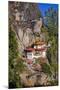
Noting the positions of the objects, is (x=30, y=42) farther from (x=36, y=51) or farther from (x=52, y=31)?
(x=52, y=31)

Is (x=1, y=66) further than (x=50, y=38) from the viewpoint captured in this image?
No

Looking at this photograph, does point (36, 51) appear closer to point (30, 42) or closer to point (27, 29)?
point (30, 42)

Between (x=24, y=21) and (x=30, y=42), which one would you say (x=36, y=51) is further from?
(x=24, y=21)

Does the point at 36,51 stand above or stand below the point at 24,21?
below

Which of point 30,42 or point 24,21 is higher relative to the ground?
point 24,21

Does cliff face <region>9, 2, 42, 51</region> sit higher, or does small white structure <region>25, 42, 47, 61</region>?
cliff face <region>9, 2, 42, 51</region>

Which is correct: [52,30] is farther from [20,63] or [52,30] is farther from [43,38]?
[20,63]

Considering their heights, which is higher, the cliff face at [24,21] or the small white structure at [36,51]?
the cliff face at [24,21]

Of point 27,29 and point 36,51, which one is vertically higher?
point 27,29

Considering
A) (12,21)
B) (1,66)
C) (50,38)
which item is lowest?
(1,66)

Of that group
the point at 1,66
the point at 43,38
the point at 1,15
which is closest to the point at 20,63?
the point at 1,66

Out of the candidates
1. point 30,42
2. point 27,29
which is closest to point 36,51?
point 30,42
